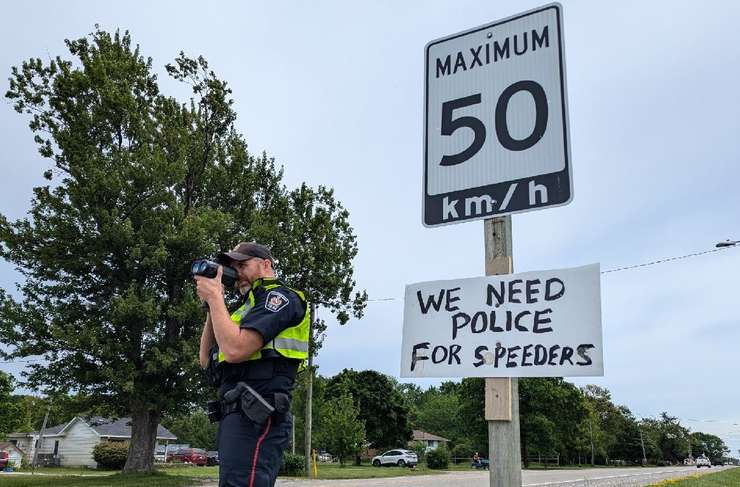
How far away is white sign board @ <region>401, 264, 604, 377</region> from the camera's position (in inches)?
94.9

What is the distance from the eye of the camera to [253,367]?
257 centimetres

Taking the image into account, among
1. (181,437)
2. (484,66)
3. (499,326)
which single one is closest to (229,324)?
(499,326)

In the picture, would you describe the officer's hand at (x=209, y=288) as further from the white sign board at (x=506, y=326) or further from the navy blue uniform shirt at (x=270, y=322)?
the white sign board at (x=506, y=326)

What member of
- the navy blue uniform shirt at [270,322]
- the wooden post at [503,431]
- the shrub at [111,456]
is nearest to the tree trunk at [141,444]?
the shrub at [111,456]

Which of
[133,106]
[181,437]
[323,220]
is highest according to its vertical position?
[133,106]

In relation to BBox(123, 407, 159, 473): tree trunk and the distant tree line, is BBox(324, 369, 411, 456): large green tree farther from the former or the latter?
BBox(123, 407, 159, 473): tree trunk

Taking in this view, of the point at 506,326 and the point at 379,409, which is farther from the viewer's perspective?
the point at 379,409

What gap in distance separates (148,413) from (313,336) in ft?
23.1

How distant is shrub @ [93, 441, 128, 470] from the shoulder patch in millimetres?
41539

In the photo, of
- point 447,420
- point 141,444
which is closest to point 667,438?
point 447,420

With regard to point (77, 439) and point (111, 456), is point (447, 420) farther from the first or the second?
point (111, 456)

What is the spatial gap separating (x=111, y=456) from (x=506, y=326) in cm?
4335

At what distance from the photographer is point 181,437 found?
4058 inches

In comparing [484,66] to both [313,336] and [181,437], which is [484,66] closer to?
[313,336]
